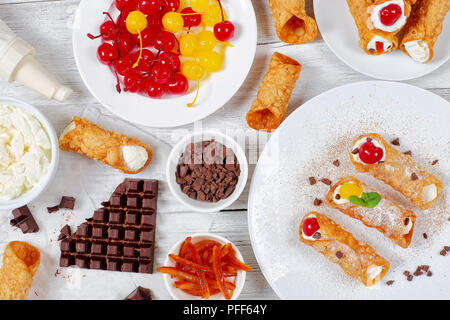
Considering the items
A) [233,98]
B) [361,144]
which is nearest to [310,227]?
[361,144]

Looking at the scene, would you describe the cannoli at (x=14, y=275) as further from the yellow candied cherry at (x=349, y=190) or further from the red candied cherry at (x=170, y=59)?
the yellow candied cherry at (x=349, y=190)

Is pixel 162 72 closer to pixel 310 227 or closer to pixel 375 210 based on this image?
pixel 310 227

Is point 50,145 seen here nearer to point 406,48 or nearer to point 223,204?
point 223,204

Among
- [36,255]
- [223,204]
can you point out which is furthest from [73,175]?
[223,204]

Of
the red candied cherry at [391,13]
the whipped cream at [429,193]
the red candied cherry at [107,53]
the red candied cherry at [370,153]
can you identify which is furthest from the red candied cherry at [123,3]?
the whipped cream at [429,193]

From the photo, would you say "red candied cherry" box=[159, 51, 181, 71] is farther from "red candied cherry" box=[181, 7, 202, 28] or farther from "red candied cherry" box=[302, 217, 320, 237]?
"red candied cherry" box=[302, 217, 320, 237]

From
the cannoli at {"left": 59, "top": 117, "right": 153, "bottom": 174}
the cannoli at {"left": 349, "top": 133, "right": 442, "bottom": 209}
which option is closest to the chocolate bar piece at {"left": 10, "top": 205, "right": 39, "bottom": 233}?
the cannoli at {"left": 59, "top": 117, "right": 153, "bottom": 174}
